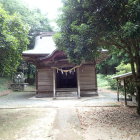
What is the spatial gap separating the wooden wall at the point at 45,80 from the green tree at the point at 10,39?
20.1 feet

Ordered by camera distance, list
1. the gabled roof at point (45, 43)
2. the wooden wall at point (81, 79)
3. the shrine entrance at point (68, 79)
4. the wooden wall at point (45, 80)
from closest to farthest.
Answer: the wooden wall at point (81, 79) < the wooden wall at point (45, 80) < the gabled roof at point (45, 43) < the shrine entrance at point (68, 79)

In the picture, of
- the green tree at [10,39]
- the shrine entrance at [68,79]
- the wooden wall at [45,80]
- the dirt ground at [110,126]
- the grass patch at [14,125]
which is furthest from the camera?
the shrine entrance at [68,79]

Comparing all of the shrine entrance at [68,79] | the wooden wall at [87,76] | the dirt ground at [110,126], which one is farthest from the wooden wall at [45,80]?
the dirt ground at [110,126]

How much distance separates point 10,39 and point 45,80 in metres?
7.79

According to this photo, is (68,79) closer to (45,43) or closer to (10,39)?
(45,43)

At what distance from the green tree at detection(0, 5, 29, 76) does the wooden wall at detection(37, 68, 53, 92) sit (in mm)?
6117

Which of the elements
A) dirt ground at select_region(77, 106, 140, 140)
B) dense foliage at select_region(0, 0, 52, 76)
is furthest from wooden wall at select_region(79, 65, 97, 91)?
dense foliage at select_region(0, 0, 52, 76)

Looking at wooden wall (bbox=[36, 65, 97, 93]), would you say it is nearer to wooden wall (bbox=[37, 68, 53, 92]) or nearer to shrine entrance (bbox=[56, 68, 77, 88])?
wooden wall (bbox=[37, 68, 53, 92])

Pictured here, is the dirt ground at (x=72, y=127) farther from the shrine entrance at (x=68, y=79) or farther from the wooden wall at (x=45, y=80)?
the shrine entrance at (x=68, y=79)

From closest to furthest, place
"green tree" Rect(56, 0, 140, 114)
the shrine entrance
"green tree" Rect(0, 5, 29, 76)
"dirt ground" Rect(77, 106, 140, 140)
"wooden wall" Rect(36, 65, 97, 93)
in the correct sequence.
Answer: "dirt ground" Rect(77, 106, 140, 140) < "green tree" Rect(56, 0, 140, 114) < "green tree" Rect(0, 5, 29, 76) < "wooden wall" Rect(36, 65, 97, 93) < the shrine entrance

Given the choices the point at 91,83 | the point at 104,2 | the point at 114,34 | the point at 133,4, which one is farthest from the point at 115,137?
the point at 91,83

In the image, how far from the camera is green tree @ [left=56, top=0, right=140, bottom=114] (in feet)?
16.0

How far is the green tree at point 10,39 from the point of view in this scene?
6.08m

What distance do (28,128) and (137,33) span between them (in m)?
4.44
